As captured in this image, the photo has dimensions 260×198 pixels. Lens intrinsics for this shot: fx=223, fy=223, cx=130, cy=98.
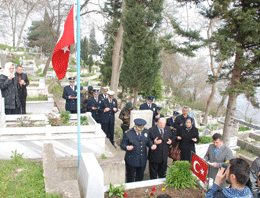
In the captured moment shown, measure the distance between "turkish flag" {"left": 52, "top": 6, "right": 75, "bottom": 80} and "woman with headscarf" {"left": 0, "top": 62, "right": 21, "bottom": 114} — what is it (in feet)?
7.99

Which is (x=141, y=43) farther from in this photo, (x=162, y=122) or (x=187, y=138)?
(x=162, y=122)

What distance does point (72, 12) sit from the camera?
4.03 meters

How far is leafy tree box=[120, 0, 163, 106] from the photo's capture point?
12.2m

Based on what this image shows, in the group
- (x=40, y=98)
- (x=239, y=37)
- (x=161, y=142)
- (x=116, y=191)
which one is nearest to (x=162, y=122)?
(x=161, y=142)

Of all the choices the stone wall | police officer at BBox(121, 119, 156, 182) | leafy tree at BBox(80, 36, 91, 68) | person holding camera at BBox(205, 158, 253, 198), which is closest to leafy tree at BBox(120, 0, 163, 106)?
police officer at BBox(121, 119, 156, 182)

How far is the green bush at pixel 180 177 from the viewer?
4609 mm

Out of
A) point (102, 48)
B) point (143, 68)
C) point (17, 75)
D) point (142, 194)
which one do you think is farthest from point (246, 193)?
point (102, 48)

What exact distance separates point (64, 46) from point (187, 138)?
3867 millimetres

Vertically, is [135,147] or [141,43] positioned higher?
[141,43]

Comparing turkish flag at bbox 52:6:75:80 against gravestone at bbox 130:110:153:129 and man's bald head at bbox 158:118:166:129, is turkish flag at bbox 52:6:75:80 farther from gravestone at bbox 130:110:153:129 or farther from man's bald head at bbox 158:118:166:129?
gravestone at bbox 130:110:153:129

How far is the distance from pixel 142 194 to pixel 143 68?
9.61 m

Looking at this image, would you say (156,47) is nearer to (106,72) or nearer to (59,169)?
(106,72)

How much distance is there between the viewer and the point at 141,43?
41.6 feet

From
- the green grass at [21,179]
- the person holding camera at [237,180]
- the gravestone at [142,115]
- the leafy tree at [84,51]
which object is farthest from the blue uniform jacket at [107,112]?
the leafy tree at [84,51]
